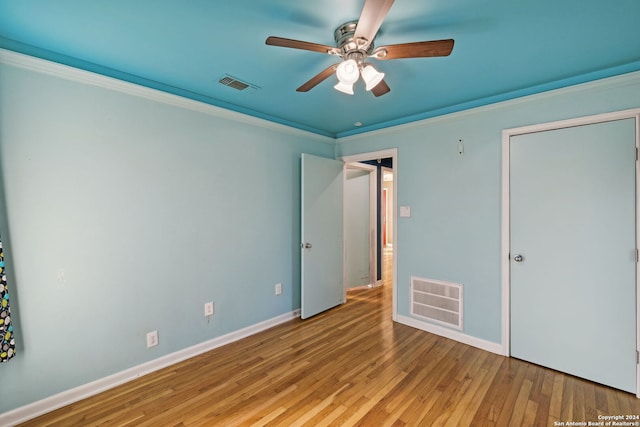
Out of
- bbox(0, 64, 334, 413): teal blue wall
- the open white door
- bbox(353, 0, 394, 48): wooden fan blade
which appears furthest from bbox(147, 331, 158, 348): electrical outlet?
bbox(353, 0, 394, 48): wooden fan blade

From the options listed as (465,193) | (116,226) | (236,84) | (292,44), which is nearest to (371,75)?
(292,44)

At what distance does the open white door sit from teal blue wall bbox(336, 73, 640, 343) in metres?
0.88

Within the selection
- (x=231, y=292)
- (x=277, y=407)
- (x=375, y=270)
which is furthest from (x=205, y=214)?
(x=375, y=270)

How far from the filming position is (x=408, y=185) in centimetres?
328

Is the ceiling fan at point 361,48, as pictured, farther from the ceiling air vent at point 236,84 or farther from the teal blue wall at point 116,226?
the teal blue wall at point 116,226

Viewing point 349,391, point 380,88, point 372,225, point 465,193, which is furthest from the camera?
point 372,225

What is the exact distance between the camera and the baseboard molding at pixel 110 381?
1823mm

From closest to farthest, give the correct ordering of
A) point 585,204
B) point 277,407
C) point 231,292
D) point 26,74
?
point 26,74, point 277,407, point 585,204, point 231,292

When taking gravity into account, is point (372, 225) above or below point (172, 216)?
below

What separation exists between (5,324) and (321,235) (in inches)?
110

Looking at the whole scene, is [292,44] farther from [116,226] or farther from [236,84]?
[116,226]

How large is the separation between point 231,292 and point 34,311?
4.73ft

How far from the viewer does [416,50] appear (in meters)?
1.47

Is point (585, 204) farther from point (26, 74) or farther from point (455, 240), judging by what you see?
point (26, 74)
